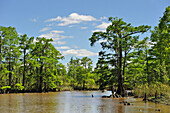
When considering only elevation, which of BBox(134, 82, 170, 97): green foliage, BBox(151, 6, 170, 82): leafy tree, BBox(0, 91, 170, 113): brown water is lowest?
BBox(0, 91, 170, 113): brown water

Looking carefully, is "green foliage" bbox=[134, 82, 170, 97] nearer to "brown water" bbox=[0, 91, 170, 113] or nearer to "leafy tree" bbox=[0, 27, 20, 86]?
"brown water" bbox=[0, 91, 170, 113]

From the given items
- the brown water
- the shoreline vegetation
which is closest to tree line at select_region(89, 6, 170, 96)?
the shoreline vegetation

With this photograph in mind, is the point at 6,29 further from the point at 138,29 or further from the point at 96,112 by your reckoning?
the point at 96,112

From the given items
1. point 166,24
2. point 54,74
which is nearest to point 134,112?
point 166,24

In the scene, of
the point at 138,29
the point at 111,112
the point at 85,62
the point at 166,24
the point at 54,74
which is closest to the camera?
the point at 111,112

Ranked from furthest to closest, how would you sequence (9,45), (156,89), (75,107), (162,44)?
(9,45)
(162,44)
(156,89)
(75,107)

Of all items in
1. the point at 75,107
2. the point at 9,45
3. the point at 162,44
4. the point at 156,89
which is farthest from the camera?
the point at 9,45

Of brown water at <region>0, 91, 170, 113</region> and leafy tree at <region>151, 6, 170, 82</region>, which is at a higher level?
leafy tree at <region>151, 6, 170, 82</region>

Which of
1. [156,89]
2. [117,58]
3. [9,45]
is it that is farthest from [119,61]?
[9,45]

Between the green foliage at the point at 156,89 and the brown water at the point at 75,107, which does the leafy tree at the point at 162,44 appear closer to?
the green foliage at the point at 156,89

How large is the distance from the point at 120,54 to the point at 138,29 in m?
5.50

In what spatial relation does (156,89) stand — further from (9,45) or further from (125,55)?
(9,45)

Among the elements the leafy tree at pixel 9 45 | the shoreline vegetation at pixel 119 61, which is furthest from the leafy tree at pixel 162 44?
the leafy tree at pixel 9 45

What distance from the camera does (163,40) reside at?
32.1 m
